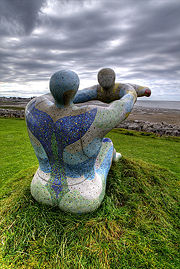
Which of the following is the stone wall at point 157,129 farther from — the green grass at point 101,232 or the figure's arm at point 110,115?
the figure's arm at point 110,115

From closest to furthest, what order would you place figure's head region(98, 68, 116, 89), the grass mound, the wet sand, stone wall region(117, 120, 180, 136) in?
1. the grass mound
2. figure's head region(98, 68, 116, 89)
3. stone wall region(117, 120, 180, 136)
4. the wet sand

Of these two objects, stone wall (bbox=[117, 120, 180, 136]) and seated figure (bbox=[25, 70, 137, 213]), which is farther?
stone wall (bbox=[117, 120, 180, 136])

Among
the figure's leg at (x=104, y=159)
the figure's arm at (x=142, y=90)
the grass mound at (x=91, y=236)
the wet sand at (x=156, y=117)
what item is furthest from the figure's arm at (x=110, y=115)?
the wet sand at (x=156, y=117)

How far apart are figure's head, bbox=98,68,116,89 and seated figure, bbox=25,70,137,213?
25 cm

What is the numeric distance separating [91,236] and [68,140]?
4.06ft

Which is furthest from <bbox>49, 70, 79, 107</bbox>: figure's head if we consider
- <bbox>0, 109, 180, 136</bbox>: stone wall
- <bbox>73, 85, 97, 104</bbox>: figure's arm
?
<bbox>0, 109, 180, 136</bbox>: stone wall

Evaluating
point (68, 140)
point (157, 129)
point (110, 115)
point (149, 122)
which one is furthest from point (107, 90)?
point (149, 122)

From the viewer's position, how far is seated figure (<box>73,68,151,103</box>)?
2422mm

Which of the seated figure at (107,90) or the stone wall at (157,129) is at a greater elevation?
the seated figure at (107,90)

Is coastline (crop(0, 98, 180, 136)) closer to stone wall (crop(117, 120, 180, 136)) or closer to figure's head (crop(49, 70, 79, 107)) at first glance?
stone wall (crop(117, 120, 180, 136))

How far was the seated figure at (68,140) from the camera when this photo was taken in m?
1.99

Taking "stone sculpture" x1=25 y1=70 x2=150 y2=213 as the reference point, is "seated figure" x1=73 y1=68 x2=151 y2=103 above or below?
above

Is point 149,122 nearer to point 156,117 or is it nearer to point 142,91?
point 156,117

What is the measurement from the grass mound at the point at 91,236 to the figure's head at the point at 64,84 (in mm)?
1542
